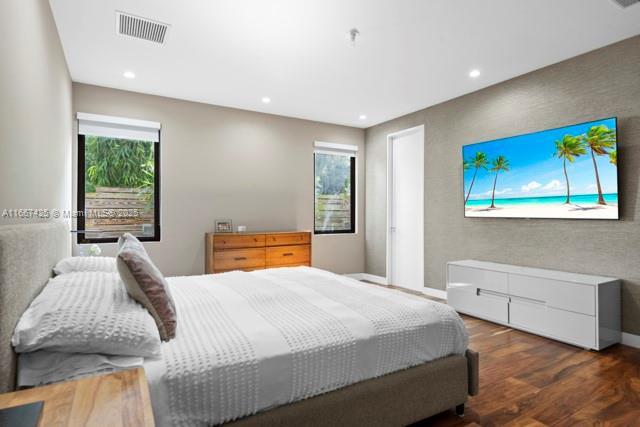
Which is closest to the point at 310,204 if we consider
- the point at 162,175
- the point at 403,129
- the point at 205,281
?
the point at 403,129

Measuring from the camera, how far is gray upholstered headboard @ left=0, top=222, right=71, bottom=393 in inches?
41.7

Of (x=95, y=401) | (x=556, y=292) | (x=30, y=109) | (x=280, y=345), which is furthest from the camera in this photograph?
(x=556, y=292)

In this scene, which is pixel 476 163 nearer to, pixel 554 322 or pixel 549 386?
pixel 554 322

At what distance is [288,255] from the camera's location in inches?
192

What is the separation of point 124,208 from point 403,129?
390 cm

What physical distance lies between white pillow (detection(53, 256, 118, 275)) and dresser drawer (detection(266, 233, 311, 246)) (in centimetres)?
238

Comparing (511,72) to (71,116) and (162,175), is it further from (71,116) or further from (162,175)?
(71,116)

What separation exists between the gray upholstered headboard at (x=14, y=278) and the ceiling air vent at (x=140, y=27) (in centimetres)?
185

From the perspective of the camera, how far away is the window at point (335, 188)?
568 centimetres

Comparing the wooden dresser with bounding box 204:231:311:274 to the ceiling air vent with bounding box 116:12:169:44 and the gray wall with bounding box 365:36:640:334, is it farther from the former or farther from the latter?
the ceiling air vent with bounding box 116:12:169:44

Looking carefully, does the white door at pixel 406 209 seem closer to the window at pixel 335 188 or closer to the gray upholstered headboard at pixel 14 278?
the window at pixel 335 188

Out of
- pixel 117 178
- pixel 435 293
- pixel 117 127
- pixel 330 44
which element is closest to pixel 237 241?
pixel 117 178

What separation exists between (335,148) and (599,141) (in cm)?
345

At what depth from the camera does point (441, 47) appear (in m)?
3.11
